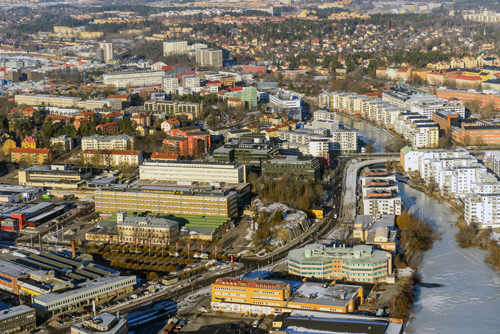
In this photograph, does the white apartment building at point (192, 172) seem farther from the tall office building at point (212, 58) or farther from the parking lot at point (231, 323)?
the tall office building at point (212, 58)

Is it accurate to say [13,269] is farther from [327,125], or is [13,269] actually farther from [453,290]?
[327,125]

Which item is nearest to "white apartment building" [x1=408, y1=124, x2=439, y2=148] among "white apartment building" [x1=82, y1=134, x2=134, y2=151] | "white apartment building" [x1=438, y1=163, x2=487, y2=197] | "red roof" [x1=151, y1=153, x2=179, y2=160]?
"white apartment building" [x1=438, y1=163, x2=487, y2=197]

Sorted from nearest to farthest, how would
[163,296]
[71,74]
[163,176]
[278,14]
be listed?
[163,296]
[163,176]
[71,74]
[278,14]

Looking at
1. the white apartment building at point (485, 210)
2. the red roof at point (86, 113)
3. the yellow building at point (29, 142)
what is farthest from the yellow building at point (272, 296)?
the red roof at point (86, 113)

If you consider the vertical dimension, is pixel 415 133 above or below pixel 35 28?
below

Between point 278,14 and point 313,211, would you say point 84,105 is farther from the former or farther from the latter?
point 278,14

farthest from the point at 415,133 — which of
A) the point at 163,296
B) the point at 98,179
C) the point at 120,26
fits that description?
the point at 120,26

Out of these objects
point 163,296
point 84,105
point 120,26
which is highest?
point 120,26
